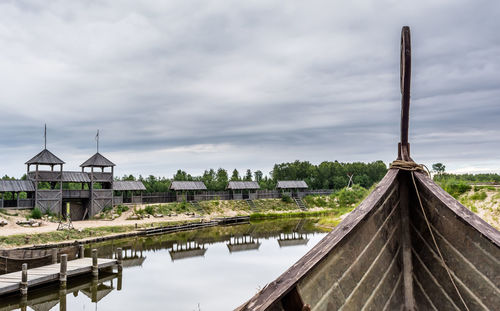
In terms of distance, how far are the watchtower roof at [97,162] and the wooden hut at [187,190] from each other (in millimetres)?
7971

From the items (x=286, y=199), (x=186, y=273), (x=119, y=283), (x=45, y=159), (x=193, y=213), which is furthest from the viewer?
(x=286, y=199)

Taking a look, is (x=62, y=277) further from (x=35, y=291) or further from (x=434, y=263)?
(x=434, y=263)

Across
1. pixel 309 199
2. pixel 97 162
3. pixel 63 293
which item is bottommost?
pixel 63 293

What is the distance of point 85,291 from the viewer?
1345cm

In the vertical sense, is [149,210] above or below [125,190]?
below

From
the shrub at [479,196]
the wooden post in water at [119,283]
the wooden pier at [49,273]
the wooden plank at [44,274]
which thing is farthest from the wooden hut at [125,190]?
the shrub at [479,196]

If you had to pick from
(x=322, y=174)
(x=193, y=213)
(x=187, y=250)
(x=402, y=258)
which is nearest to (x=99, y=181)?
(x=193, y=213)

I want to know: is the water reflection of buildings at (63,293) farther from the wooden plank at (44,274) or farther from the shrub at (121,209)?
the shrub at (121,209)

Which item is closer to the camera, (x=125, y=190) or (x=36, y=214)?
(x=36, y=214)

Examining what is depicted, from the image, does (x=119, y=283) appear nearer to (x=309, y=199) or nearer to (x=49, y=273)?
(x=49, y=273)

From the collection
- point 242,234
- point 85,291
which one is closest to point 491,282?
point 85,291

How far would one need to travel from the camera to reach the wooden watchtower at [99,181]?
31766mm

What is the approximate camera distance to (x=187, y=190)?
4153cm

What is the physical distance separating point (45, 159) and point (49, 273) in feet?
60.7
